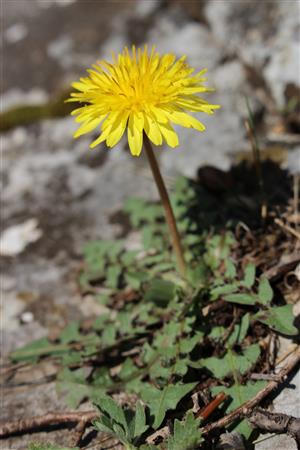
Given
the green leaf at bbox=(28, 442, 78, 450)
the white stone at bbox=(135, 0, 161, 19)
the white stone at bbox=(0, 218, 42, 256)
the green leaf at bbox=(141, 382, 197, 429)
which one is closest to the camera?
the green leaf at bbox=(28, 442, 78, 450)

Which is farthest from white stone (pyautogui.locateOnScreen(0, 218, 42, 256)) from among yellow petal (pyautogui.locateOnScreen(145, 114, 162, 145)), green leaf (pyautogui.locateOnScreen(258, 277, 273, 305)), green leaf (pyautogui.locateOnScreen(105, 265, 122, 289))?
green leaf (pyautogui.locateOnScreen(258, 277, 273, 305))

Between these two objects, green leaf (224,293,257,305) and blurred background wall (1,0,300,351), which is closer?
green leaf (224,293,257,305)

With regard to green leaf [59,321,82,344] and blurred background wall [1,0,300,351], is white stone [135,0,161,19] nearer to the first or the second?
blurred background wall [1,0,300,351]

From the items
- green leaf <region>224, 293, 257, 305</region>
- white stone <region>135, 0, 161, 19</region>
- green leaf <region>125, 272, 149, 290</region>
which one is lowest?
green leaf <region>224, 293, 257, 305</region>

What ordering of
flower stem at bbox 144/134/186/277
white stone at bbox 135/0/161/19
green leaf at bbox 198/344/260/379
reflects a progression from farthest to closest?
white stone at bbox 135/0/161/19
flower stem at bbox 144/134/186/277
green leaf at bbox 198/344/260/379

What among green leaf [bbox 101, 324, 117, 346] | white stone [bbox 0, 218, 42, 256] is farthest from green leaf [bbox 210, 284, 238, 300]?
white stone [bbox 0, 218, 42, 256]

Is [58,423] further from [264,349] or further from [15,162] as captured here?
[15,162]

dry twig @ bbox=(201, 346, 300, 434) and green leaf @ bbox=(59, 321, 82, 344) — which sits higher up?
green leaf @ bbox=(59, 321, 82, 344)
